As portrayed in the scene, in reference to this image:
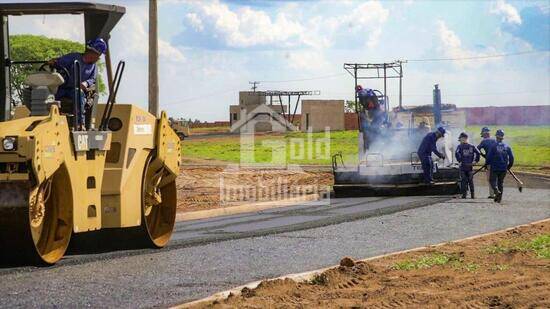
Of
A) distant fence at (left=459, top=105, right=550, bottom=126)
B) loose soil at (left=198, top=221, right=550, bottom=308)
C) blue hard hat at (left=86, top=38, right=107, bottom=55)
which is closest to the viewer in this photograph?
loose soil at (left=198, top=221, right=550, bottom=308)

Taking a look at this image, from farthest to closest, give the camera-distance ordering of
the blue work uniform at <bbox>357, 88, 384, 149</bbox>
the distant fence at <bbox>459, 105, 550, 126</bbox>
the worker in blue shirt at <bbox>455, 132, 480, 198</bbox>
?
1. the distant fence at <bbox>459, 105, 550, 126</bbox>
2. the blue work uniform at <bbox>357, 88, 384, 149</bbox>
3. the worker in blue shirt at <bbox>455, 132, 480, 198</bbox>

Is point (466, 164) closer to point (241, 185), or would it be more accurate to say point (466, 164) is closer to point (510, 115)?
point (241, 185)

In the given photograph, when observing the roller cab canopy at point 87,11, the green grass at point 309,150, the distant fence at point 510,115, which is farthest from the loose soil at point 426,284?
the distant fence at point 510,115

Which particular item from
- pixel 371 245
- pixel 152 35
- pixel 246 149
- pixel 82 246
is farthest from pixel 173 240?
pixel 246 149

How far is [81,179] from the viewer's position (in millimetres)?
9633

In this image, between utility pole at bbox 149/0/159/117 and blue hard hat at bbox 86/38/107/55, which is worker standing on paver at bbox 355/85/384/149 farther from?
blue hard hat at bbox 86/38/107/55

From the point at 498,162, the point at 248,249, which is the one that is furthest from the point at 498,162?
the point at 248,249

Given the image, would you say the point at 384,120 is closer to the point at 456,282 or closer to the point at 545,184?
the point at 545,184

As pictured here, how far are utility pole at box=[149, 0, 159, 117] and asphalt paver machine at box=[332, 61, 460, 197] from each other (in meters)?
4.46

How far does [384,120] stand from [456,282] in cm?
1557

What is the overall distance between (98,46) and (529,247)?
5364 mm

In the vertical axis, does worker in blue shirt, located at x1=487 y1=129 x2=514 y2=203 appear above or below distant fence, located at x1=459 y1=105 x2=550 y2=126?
below

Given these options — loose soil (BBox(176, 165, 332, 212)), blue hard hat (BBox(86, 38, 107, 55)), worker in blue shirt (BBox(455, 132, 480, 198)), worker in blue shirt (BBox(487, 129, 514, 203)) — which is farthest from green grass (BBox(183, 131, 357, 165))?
blue hard hat (BBox(86, 38, 107, 55))

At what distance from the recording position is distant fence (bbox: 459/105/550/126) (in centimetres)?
8350
